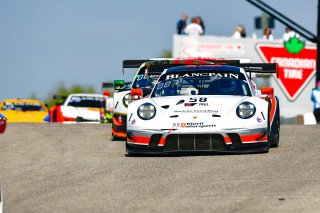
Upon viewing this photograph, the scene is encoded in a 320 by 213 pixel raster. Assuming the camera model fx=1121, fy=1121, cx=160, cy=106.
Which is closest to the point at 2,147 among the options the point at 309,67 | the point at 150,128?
the point at 150,128

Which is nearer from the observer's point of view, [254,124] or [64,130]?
[254,124]

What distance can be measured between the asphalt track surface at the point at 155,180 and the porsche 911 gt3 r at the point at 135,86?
733 mm

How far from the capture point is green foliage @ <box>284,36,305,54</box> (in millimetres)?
37500

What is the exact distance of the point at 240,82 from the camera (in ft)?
46.7

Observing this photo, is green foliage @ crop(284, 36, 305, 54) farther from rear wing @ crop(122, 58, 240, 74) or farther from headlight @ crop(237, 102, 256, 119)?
headlight @ crop(237, 102, 256, 119)

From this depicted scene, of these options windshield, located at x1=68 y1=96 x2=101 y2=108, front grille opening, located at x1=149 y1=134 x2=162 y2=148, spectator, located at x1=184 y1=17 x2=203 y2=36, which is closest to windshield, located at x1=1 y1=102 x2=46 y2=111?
windshield, located at x1=68 y1=96 x2=101 y2=108

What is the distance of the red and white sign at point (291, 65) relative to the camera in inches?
1463

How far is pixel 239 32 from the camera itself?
36.1m

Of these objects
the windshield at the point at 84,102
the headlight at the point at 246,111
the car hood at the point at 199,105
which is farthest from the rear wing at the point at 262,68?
the windshield at the point at 84,102

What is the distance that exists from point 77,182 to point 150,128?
226 cm

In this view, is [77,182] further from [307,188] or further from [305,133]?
[305,133]

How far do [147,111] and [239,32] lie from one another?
75.3 ft

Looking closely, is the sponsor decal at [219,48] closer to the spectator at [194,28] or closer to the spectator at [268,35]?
the spectator at [268,35]

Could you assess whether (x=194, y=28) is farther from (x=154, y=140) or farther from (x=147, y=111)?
(x=154, y=140)
